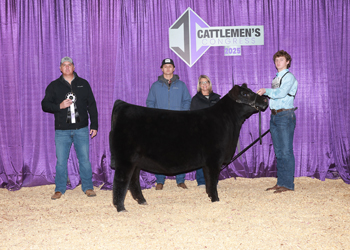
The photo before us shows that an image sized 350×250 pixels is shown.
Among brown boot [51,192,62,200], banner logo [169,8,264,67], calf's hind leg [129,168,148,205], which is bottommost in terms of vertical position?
brown boot [51,192,62,200]

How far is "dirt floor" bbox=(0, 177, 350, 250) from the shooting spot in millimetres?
2557

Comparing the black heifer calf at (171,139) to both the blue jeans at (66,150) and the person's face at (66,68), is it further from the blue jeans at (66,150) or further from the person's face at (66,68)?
the person's face at (66,68)

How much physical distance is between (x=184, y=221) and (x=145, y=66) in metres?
2.77

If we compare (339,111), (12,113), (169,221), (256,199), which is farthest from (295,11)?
(12,113)

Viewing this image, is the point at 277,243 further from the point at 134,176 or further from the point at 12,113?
the point at 12,113

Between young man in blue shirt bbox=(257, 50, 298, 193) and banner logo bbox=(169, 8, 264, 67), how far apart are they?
3.48 feet

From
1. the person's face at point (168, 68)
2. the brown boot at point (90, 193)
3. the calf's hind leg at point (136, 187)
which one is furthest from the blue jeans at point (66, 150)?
the person's face at point (168, 68)

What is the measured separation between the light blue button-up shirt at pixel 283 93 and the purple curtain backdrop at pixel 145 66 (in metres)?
1.03

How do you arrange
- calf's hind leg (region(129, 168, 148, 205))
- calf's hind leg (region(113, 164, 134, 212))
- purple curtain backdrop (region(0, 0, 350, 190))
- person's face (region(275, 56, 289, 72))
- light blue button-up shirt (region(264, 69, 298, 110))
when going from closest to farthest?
calf's hind leg (region(113, 164, 134, 212)) < calf's hind leg (region(129, 168, 148, 205)) < light blue button-up shirt (region(264, 69, 298, 110)) < person's face (region(275, 56, 289, 72)) < purple curtain backdrop (region(0, 0, 350, 190))

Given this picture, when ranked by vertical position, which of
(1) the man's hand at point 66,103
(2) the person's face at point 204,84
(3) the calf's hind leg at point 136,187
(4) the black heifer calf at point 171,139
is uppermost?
(2) the person's face at point 204,84

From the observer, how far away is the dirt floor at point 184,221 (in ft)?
8.39

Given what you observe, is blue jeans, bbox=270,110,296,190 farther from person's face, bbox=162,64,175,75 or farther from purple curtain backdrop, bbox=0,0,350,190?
person's face, bbox=162,64,175,75

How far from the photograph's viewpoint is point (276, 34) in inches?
200

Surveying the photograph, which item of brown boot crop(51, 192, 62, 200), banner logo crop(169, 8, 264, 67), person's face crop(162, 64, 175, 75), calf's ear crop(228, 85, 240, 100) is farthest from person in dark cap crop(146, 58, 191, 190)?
brown boot crop(51, 192, 62, 200)
